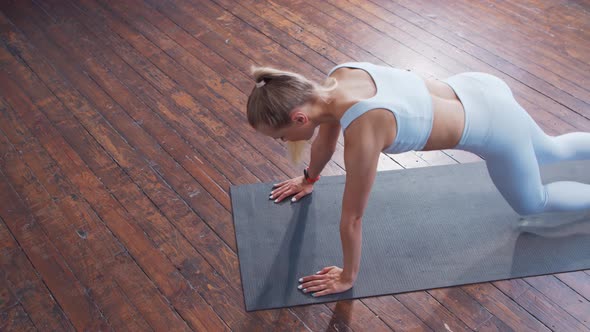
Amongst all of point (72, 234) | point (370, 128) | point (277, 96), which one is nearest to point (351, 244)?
point (370, 128)

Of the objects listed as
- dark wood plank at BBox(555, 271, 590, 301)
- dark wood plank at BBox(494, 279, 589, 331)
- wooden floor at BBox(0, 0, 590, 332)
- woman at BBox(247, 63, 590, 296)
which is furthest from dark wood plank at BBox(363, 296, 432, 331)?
dark wood plank at BBox(555, 271, 590, 301)

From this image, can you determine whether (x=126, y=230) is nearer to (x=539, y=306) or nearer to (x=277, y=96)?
(x=277, y=96)

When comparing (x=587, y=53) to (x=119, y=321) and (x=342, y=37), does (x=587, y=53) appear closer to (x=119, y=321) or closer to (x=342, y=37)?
(x=342, y=37)

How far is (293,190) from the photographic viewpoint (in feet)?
8.19

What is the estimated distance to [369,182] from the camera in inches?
70.4

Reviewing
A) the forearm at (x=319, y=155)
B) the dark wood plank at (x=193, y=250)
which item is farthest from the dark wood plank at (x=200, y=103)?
the dark wood plank at (x=193, y=250)

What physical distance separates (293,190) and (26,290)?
1.10m

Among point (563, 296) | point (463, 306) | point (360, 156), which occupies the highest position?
point (360, 156)

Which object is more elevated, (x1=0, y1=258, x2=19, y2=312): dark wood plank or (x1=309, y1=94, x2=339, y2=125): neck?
(x1=309, y1=94, x2=339, y2=125): neck

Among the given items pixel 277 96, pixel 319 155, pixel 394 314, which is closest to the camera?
pixel 277 96

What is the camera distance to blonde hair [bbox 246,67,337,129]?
1.73 m

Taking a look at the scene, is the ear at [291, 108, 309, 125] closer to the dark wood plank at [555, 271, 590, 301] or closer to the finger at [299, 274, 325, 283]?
the finger at [299, 274, 325, 283]

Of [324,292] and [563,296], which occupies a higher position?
[563,296]

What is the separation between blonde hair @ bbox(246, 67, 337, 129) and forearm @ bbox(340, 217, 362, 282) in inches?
15.6
